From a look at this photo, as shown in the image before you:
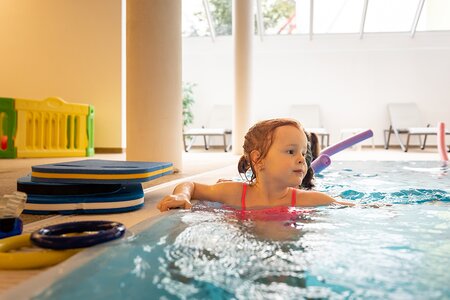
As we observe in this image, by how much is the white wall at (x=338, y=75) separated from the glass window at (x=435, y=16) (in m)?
0.24

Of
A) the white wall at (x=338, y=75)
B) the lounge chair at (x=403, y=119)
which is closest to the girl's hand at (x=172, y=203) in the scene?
the lounge chair at (x=403, y=119)

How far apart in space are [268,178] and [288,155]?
18 centimetres

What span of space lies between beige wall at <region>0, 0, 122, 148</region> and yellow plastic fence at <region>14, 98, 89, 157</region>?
767mm

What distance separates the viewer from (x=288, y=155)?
194 cm

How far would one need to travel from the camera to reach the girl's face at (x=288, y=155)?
1928 millimetres

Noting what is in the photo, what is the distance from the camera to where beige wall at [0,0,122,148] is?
788 centimetres

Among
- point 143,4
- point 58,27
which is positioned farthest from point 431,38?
point 143,4

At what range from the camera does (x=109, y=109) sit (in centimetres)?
791

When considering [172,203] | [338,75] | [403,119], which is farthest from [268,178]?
[338,75]

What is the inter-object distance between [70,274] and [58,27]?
793cm

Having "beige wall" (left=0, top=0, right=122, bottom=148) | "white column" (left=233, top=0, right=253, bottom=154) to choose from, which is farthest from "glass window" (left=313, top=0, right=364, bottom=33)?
"beige wall" (left=0, top=0, right=122, bottom=148)

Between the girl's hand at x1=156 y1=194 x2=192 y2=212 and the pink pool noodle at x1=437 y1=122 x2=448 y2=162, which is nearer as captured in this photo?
the girl's hand at x1=156 y1=194 x2=192 y2=212

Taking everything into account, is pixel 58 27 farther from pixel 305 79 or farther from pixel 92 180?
pixel 92 180

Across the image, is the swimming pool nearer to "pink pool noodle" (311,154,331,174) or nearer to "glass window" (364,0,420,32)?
"pink pool noodle" (311,154,331,174)
